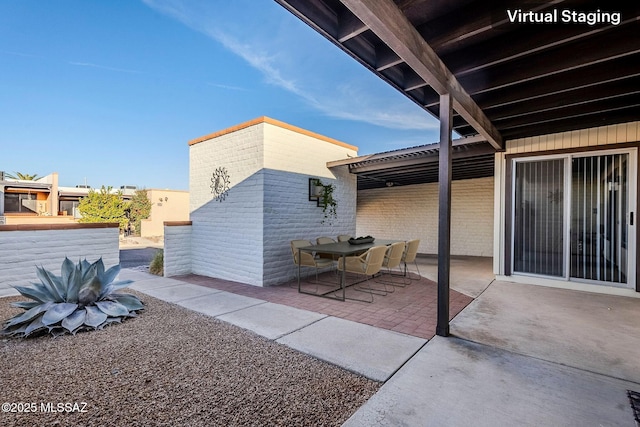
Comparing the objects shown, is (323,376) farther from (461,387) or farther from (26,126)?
(26,126)

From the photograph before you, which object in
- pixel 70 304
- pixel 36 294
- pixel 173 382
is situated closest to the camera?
pixel 173 382

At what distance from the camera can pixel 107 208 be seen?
1334cm

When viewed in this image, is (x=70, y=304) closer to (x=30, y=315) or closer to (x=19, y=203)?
(x=30, y=315)

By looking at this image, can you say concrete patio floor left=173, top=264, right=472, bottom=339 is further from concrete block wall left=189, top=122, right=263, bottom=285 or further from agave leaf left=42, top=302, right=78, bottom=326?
agave leaf left=42, top=302, right=78, bottom=326

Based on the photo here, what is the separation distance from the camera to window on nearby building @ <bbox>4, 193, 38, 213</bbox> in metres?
16.0

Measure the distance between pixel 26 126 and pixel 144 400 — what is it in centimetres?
2222

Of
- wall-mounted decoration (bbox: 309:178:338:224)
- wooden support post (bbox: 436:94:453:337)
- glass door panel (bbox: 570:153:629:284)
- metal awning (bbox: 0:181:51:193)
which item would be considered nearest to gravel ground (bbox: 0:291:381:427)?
wooden support post (bbox: 436:94:453:337)

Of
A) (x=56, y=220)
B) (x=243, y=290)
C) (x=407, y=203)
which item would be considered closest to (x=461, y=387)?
(x=243, y=290)

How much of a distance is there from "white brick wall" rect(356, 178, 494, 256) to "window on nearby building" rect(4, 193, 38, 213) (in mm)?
19602

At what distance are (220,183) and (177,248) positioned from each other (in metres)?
1.79

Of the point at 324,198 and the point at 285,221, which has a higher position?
the point at 324,198

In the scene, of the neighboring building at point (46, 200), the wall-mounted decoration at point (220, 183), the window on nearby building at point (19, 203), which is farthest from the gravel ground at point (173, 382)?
the window on nearby building at point (19, 203)

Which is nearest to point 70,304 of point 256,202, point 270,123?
point 256,202

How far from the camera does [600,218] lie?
474cm
